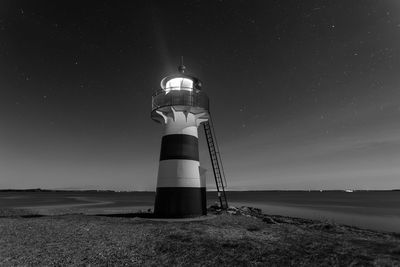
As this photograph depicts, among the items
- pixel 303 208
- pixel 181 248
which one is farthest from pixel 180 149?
pixel 303 208

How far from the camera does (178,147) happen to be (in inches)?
595

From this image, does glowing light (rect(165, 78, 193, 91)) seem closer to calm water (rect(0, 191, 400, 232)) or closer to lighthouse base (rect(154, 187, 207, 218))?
lighthouse base (rect(154, 187, 207, 218))

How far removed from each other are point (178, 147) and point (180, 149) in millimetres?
161

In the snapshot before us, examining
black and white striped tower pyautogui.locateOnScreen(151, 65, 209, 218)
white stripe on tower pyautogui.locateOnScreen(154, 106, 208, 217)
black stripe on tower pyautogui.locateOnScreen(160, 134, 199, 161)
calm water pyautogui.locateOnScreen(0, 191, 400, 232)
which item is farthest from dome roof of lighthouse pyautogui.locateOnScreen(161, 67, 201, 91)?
calm water pyautogui.locateOnScreen(0, 191, 400, 232)

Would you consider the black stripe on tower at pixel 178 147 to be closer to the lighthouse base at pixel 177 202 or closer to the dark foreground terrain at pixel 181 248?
the lighthouse base at pixel 177 202

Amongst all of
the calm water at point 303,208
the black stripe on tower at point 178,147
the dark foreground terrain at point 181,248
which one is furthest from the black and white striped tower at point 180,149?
the calm water at point 303,208

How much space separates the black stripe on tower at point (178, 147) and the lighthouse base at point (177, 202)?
178 centimetres

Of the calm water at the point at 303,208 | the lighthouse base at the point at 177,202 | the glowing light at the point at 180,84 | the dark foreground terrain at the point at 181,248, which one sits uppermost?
the glowing light at the point at 180,84

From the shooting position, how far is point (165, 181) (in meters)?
14.9

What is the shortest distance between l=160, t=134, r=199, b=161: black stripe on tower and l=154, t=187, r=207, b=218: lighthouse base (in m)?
1.78

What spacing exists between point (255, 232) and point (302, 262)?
13.5 ft

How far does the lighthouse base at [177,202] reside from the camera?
14586mm

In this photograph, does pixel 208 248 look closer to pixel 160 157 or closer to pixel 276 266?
pixel 276 266

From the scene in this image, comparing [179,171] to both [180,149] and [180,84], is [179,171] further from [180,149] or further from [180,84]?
[180,84]
